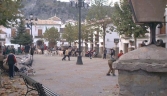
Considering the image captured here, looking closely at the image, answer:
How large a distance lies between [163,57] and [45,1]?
Answer: 18449cm

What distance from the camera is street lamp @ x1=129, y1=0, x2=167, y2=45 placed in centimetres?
521

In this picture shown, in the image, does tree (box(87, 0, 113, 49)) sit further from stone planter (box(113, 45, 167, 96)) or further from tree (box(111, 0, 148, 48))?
stone planter (box(113, 45, 167, 96))

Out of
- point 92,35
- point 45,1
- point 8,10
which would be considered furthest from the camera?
point 45,1

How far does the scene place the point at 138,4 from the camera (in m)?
5.31

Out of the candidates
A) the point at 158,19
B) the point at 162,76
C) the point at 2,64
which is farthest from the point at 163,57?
the point at 2,64

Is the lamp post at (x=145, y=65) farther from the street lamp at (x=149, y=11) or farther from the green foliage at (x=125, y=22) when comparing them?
the green foliage at (x=125, y=22)

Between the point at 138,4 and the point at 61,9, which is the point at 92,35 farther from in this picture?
the point at 61,9

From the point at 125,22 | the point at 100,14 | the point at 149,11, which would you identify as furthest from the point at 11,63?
the point at 100,14

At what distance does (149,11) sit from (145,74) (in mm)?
1066

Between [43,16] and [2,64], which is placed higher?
[43,16]

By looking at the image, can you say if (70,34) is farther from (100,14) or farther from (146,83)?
(146,83)

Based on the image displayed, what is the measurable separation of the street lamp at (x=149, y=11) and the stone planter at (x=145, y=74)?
0.53 metres

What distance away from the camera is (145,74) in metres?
5.00

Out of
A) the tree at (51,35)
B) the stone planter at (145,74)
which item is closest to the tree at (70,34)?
the tree at (51,35)
